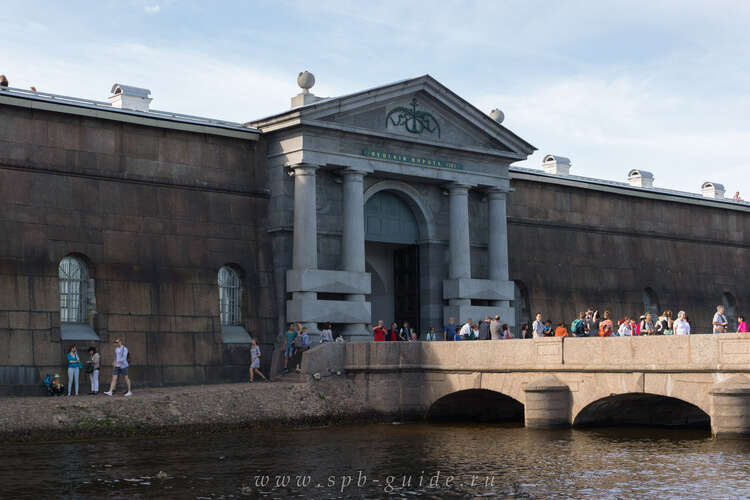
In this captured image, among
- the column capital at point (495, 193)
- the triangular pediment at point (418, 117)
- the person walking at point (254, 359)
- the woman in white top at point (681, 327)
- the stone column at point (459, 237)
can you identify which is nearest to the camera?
the woman in white top at point (681, 327)

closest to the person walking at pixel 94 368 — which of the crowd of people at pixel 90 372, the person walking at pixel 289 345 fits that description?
the crowd of people at pixel 90 372

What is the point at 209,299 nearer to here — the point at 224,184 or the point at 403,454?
the point at 224,184

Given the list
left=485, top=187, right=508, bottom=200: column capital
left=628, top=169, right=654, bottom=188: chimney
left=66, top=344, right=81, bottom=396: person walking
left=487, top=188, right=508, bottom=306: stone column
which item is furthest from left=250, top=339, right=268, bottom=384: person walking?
left=628, top=169, right=654, bottom=188: chimney

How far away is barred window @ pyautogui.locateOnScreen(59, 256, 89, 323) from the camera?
36156 mm

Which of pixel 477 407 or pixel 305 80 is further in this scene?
pixel 305 80

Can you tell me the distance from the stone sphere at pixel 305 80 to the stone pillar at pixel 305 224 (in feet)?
9.83

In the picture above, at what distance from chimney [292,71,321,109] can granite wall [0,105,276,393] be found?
6.79ft

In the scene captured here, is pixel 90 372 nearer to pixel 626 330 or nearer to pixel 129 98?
pixel 129 98

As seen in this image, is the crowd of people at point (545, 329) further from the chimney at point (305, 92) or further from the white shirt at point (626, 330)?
the chimney at point (305, 92)

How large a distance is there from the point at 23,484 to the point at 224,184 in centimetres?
1850

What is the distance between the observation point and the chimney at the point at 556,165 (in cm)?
5212

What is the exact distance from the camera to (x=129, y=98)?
128ft

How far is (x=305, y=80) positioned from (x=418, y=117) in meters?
4.65

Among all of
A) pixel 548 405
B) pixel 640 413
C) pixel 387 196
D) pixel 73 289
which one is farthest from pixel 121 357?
pixel 640 413
